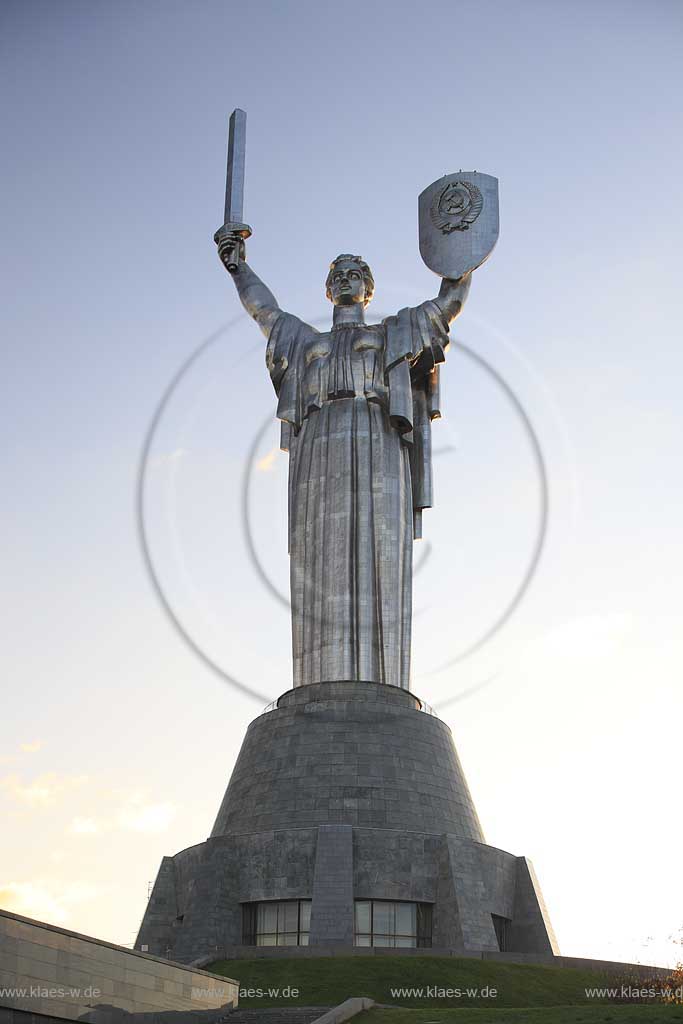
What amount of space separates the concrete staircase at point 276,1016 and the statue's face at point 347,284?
22.4 m

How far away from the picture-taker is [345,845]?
26984 millimetres

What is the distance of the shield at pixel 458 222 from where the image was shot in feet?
115

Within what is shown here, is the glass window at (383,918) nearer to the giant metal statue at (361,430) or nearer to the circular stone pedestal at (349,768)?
the circular stone pedestal at (349,768)

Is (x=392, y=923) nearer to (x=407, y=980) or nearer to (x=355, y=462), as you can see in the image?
(x=407, y=980)

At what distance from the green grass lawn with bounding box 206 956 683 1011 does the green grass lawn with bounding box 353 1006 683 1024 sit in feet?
7.55

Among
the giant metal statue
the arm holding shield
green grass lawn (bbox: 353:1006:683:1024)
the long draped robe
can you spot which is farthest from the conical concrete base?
the arm holding shield

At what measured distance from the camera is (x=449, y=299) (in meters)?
35.3

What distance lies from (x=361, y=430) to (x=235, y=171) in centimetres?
945

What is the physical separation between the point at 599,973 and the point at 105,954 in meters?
12.6

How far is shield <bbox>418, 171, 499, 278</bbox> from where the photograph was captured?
35.1 m

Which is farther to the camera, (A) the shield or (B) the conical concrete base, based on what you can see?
(A) the shield

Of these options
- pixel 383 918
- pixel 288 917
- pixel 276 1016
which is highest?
pixel 288 917

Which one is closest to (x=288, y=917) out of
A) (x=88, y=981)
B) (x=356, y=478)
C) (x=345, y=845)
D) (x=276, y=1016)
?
(x=345, y=845)

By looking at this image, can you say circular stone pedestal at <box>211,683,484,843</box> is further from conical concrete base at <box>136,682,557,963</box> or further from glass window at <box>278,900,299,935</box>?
glass window at <box>278,900,299,935</box>
